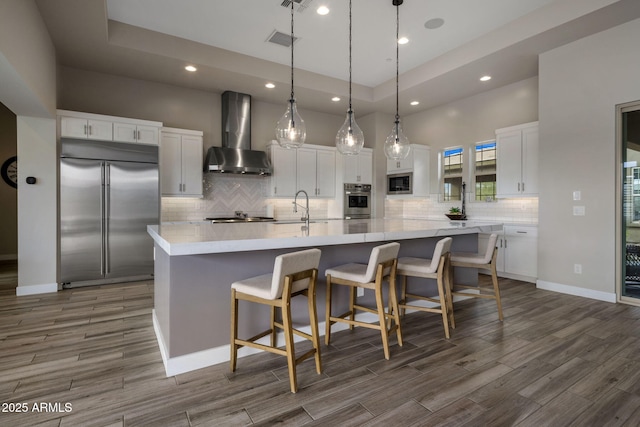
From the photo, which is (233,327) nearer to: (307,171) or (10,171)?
(307,171)

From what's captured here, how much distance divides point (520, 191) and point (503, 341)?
3.07 metres

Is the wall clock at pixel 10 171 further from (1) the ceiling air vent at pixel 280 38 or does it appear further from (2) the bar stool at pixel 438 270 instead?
(2) the bar stool at pixel 438 270

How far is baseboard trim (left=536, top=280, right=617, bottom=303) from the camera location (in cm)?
383

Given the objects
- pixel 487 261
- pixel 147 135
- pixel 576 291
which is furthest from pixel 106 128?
pixel 576 291

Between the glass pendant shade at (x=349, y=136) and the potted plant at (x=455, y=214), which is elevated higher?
the glass pendant shade at (x=349, y=136)

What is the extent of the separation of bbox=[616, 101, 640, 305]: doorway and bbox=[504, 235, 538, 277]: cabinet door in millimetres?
1007

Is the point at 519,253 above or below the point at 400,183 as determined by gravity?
below

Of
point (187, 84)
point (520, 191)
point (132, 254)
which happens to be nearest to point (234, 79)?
point (187, 84)

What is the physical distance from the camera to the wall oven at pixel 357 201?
22.0ft

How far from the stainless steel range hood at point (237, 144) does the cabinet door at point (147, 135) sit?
0.86 meters

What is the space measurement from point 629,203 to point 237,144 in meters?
5.48

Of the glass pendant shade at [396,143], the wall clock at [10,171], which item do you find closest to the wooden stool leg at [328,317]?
the glass pendant shade at [396,143]

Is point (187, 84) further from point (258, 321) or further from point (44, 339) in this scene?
point (258, 321)

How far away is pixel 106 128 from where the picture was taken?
4.55 meters
